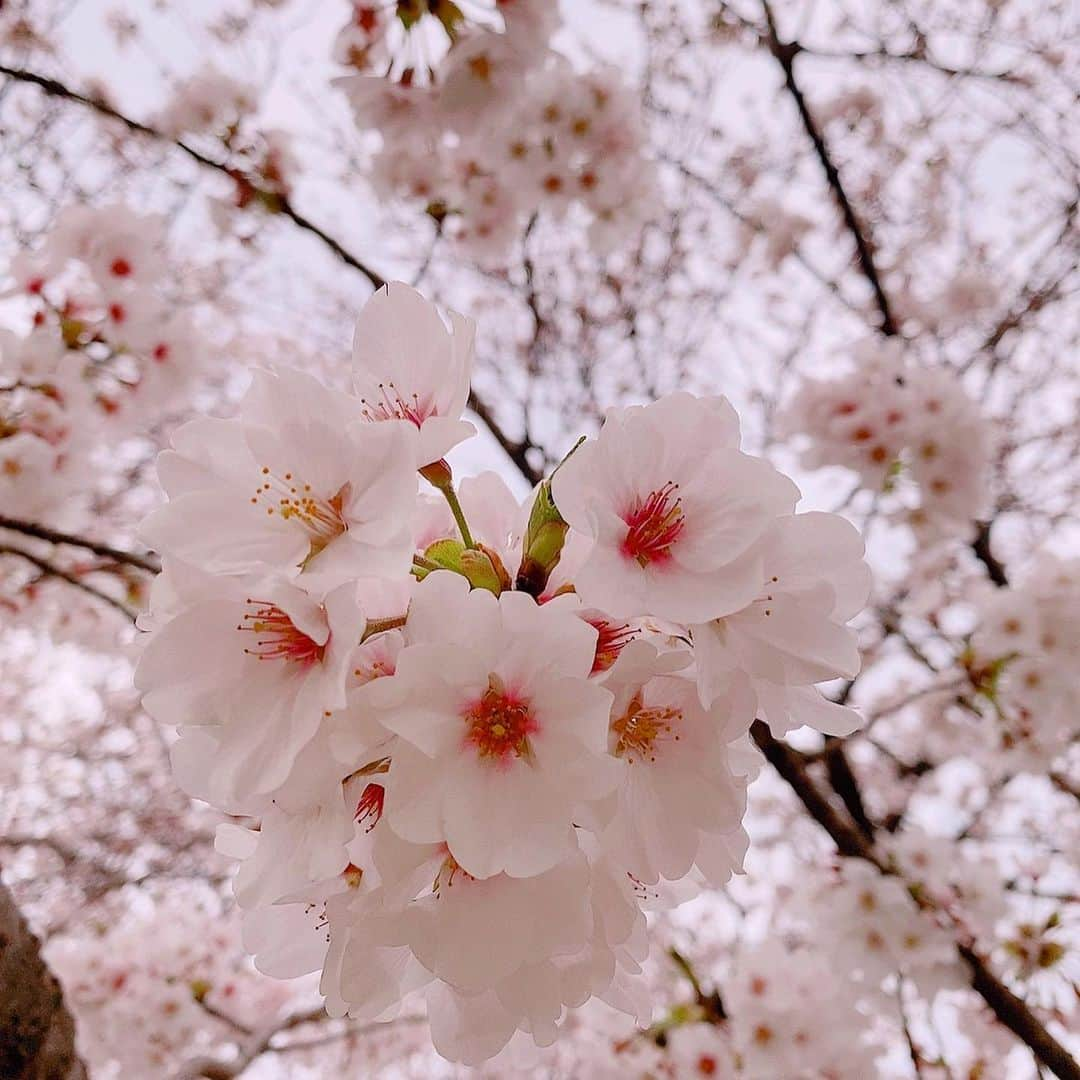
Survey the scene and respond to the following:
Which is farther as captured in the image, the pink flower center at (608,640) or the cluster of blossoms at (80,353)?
the cluster of blossoms at (80,353)

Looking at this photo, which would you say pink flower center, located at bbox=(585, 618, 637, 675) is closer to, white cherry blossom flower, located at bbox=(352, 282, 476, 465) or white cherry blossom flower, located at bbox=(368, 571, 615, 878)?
white cherry blossom flower, located at bbox=(368, 571, 615, 878)

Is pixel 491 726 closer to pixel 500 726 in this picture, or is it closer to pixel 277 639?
pixel 500 726

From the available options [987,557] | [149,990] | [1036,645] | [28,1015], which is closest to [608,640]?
[28,1015]

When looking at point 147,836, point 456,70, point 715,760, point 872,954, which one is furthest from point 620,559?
point 147,836

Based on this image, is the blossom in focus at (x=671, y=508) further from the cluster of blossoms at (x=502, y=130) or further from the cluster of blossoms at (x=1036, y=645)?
the cluster of blossoms at (x=1036, y=645)

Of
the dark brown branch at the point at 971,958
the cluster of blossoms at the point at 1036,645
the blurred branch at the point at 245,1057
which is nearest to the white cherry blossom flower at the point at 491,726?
the dark brown branch at the point at 971,958

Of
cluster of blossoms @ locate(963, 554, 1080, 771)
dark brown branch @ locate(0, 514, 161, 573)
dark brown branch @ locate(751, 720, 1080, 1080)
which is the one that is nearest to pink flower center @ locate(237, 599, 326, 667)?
dark brown branch @ locate(751, 720, 1080, 1080)

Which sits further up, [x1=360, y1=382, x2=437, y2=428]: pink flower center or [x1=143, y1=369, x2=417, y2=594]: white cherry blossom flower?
[x1=360, y1=382, x2=437, y2=428]: pink flower center
